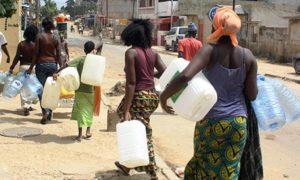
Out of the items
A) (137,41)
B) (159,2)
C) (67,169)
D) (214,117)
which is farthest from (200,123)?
(159,2)

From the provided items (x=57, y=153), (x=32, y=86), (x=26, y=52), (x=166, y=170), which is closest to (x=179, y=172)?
(x=166, y=170)

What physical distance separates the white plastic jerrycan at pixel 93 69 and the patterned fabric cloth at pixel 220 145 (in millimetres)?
3090

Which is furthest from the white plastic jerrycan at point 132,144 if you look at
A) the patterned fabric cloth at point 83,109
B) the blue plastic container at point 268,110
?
the patterned fabric cloth at point 83,109

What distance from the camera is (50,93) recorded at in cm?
746

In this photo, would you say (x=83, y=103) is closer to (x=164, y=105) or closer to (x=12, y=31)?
(x=164, y=105)

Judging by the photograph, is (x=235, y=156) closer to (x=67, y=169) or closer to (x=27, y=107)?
(x=67, y=169)

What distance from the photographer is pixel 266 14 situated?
38.3 metres

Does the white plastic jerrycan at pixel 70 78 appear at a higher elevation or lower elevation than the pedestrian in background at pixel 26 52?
lower

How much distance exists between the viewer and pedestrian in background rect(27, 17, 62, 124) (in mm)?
7953

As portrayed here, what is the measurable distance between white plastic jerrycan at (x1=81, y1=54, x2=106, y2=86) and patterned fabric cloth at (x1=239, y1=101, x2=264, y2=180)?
9.60 feet

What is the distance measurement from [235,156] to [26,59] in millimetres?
5606

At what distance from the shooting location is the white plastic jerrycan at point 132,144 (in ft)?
14.4

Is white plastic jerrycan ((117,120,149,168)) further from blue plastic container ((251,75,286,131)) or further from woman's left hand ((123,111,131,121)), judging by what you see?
blue plastic container ((251,75,286,131))

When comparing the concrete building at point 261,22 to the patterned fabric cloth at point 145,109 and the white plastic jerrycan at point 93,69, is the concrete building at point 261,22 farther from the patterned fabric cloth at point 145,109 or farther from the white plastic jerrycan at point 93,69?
the patterned fabric cloth at point 145,109
